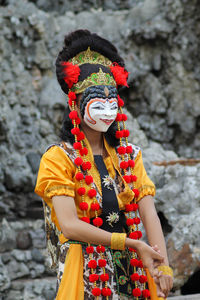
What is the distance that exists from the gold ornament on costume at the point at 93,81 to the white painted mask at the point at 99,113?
0.08 m

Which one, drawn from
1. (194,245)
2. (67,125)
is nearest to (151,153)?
(194,245)

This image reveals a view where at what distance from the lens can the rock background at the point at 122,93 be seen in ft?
13.7

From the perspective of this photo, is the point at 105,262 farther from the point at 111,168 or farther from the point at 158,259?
the point at 111,168

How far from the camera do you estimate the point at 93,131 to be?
2.16 metres

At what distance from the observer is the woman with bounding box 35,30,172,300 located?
6.16 feet

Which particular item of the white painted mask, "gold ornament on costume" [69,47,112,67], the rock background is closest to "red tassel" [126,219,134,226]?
the white painted mask

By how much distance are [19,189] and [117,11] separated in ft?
12.5

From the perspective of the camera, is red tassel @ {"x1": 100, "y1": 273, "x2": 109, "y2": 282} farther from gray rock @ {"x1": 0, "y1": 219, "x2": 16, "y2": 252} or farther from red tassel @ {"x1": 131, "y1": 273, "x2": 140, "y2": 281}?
gray rock @ {"x1": 0, "y1": 219, "x2": 16, "y2": 252}

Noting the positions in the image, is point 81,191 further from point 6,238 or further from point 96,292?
point 6,238

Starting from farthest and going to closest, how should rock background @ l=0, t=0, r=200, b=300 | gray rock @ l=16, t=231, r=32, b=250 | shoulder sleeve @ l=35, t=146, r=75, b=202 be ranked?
gray rock @ l=16, t=231, r=32, b=250 < rock background @ l=0, t=0, r=200, b=300 < shoulder sleeve @ l=35, t=146, r=75, b=202

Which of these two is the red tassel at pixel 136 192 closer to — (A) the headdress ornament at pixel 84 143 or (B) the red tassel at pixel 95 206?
(A) the headdress ornament at pixel 84 143

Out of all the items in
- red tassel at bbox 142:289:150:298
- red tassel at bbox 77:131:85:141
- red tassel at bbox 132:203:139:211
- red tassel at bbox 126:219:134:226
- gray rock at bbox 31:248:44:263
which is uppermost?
red tassel at bbox 77:131:85:141

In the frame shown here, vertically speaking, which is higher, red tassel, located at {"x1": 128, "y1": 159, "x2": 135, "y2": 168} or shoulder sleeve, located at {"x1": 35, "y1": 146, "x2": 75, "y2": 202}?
red tassel, located at {"x1": 128, "y1": 159, "x2": 135, "y2": 168}

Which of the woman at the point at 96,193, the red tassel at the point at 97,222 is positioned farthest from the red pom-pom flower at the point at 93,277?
the red tassel at the point at 97,222
